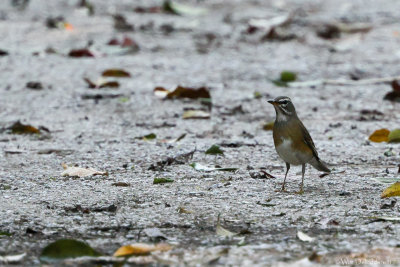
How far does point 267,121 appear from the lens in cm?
694

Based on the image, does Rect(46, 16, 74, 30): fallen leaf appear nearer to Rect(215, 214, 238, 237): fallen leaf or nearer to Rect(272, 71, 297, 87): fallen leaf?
Rect(272, 71, 297, 87): fallen leaf

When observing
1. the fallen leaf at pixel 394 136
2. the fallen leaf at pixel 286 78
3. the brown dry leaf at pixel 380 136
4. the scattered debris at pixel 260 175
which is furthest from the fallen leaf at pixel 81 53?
the scattered debris at pixel 260 175

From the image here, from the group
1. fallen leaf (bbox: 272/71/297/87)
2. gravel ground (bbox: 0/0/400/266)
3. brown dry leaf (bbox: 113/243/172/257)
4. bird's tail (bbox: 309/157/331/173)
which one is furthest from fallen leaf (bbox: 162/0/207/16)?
brown dry leaf (bbox: 113/243/172/257)

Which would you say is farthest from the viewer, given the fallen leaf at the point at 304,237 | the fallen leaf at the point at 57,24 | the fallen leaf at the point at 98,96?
the fallen leaf at the point at 57,24

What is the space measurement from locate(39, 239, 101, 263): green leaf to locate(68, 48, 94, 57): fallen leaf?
6.11 meters

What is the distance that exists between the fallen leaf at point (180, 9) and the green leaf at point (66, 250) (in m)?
9.03

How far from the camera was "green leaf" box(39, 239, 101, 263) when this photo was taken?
11.2ft

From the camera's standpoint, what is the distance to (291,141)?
15.9 ft

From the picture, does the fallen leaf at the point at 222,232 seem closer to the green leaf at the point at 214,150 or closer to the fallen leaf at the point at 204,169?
the fallen leaf at the point at 204,169

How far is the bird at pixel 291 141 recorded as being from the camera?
4.84 metres

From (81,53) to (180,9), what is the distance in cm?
339

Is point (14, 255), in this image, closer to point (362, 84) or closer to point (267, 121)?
point (267, 121)

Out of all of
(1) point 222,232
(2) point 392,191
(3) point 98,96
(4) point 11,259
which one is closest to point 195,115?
(3) point 98,96

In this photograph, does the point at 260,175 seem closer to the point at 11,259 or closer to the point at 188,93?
the point at 11,259
